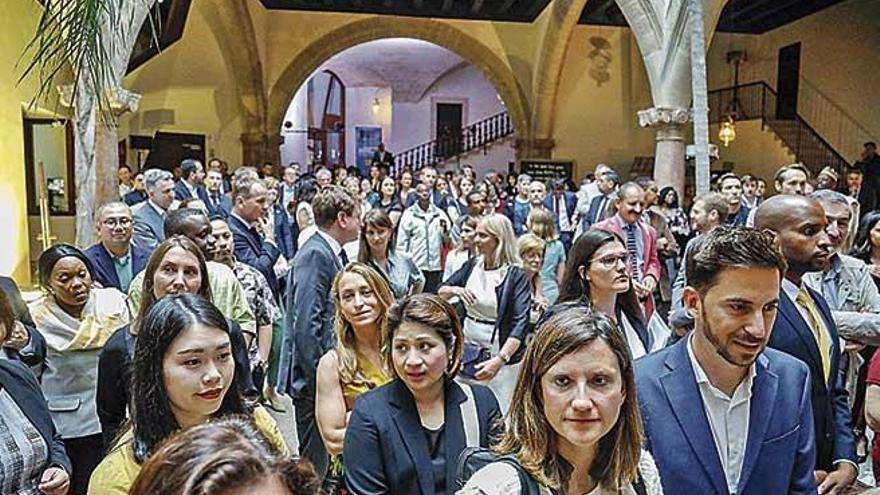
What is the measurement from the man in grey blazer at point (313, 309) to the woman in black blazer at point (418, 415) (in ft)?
3.19

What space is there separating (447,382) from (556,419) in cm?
73

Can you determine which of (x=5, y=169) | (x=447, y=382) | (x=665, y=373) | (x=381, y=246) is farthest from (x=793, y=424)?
(x=5, y=169)

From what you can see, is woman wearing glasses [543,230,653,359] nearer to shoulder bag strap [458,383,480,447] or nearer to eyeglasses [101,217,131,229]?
shoulder bag strap [458,383,480,447]

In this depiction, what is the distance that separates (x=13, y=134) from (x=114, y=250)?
16.3 ft

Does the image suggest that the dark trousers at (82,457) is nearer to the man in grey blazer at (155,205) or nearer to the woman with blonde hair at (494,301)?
the woman with blonde hair at (494,301)

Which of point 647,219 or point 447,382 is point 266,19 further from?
point 447,382

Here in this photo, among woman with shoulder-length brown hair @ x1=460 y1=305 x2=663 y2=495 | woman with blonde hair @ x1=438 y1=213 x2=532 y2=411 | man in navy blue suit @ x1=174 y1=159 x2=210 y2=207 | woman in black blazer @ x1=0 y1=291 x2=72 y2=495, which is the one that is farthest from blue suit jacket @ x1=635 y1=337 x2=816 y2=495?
man in navy blue suit @ x1=174 y1=159 x2=210 y2=207

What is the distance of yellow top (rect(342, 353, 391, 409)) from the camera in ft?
7.85

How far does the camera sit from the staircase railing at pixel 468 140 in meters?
20.5

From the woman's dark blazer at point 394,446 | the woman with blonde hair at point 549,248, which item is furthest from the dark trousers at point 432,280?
the woman's dark blazer at point 394,446

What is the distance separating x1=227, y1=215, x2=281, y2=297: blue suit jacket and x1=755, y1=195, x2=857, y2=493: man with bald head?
8.70 ft

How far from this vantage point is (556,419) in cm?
138

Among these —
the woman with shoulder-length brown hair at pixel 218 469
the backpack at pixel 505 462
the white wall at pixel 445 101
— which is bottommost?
the backpack at pixel 505 462

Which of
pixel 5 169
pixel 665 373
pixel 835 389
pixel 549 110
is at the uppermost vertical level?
pixel 549 110
